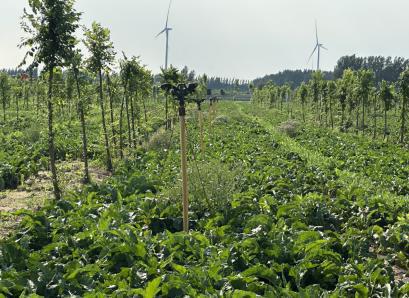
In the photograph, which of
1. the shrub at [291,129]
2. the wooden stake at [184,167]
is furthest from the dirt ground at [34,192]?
the shrub at [291,129]

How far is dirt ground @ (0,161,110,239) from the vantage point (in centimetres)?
1063

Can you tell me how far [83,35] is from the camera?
16.8 meters

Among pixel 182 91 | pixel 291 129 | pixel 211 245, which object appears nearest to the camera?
pixel 211 245

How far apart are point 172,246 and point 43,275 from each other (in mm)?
2108

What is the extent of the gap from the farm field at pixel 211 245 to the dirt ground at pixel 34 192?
147 cm

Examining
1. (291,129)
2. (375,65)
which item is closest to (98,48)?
(291,129)

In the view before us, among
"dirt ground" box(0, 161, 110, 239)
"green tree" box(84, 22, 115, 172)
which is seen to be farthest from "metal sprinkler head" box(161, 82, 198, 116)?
"green tree" box(84, 22, 115, 172)

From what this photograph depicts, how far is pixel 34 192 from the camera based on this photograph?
559 inches

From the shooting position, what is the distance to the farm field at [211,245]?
576 cm

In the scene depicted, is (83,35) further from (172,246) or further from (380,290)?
(380,290)

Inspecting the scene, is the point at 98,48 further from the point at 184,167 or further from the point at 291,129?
the point at 291,129

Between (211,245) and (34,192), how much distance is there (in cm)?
913

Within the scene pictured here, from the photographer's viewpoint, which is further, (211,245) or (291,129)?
(291,129)

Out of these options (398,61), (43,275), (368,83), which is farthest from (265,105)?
(43,275)
